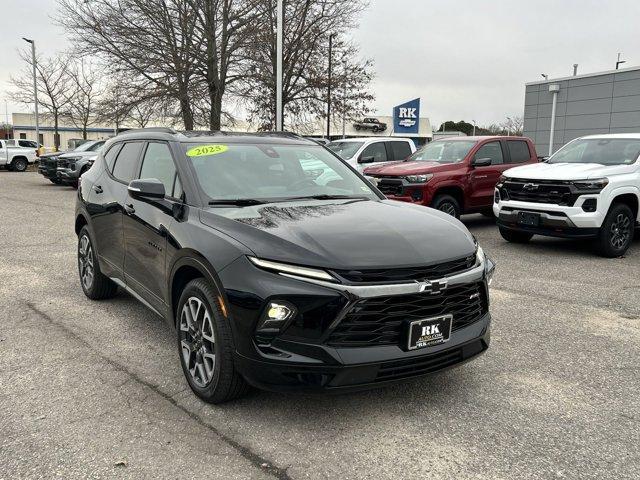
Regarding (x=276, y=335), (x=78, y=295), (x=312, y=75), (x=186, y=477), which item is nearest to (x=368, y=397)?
(x=276, y=335)

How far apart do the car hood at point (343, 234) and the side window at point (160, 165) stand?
653 mm

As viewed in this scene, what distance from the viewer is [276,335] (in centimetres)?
292

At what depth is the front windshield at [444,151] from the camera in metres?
10.7

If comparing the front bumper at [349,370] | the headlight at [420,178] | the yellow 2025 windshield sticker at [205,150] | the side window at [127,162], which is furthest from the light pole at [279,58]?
the front bumper at [349,370]

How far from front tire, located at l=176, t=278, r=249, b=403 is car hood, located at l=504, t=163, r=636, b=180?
20.9 ft

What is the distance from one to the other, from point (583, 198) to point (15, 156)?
3270cm

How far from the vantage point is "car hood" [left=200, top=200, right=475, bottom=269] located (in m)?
2.99

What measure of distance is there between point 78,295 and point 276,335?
3.81m

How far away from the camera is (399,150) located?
13.6 meters

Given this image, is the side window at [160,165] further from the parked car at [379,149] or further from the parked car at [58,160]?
the parked car at [58,160]

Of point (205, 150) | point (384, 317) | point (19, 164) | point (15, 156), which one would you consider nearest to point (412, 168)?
point (205, 150)

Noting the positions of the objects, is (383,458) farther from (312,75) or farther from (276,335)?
(312,75)

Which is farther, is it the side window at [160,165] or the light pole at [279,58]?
the light pole at [279,58]

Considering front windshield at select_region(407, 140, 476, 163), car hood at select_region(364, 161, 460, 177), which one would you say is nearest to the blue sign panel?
front windshield at select_region(407, 140, 476, 163)
